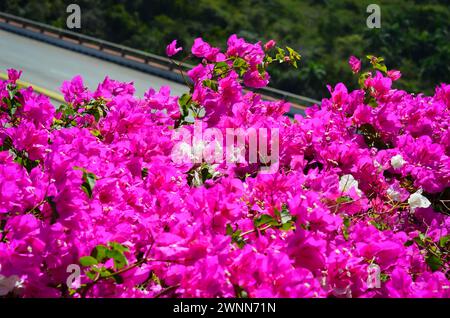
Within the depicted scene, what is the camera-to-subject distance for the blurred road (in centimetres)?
1617

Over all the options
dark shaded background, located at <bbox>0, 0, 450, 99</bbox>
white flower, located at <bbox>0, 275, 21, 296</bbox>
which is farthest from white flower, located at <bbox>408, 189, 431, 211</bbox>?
dark shaded background, located at <bbox>0, 0, 450, 99</bbox>

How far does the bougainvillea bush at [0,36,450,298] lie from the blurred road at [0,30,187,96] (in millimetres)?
12725

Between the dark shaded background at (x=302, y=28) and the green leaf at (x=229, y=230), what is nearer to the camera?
the green leaf at (x=229, y=230)

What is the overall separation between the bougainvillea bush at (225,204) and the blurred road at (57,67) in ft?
41.7

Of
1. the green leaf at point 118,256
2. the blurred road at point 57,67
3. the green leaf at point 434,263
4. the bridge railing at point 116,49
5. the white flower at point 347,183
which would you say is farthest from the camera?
the bridge railing at point 116,49

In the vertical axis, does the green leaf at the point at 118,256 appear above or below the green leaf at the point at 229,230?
below

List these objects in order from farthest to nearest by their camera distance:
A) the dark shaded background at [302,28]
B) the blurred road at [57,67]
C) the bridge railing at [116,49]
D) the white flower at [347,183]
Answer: the dark shaded background at [302,28]
the bridge railing at [116,49]
the blurred road at [57,67]
the white flower at [347,183]

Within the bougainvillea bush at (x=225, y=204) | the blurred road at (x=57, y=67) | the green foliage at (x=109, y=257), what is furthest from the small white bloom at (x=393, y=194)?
the blurred road at (x=57, y=67)

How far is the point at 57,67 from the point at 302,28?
23.1m

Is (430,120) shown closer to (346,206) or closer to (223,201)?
(346,206)

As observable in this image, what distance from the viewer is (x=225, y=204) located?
1680 mm

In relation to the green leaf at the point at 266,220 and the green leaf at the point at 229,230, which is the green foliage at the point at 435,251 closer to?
the green leaf at the point at 266,220

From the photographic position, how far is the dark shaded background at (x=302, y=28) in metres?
32.1
